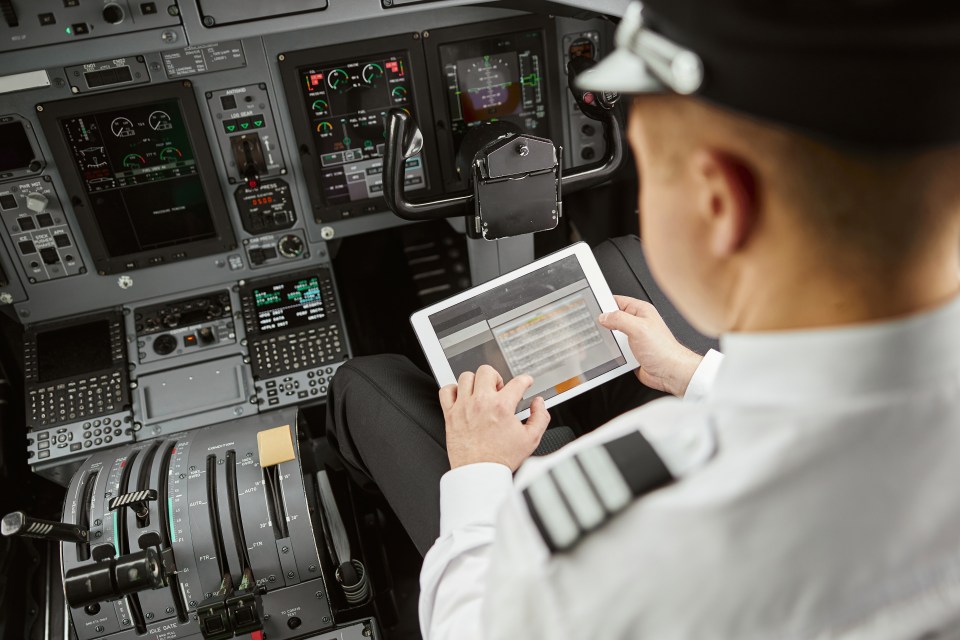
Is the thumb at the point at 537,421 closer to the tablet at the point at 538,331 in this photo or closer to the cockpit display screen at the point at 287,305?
the tablet at the point at 538,331

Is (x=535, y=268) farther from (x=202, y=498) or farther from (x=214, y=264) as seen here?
(x=214, y=264)

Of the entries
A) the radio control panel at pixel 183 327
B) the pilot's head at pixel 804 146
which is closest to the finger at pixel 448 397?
the pilot's head at pixel 804 146

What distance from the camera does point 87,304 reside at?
2336 millimetres

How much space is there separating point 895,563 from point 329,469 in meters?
1.70

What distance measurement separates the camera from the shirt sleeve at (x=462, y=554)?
3.36 feet

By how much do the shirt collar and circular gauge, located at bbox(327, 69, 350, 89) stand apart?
1839mm

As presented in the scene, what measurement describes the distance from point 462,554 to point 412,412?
1.85 feet

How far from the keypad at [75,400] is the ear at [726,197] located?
6.94 ft

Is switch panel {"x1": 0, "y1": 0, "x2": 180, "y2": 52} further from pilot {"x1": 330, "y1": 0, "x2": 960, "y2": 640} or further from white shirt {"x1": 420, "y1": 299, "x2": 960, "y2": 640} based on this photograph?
white shirt {"x1": 420, "y1": 299, "x2": 960, "y2": 640}

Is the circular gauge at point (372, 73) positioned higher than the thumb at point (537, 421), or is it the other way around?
the circular gauge at point (372, 73)

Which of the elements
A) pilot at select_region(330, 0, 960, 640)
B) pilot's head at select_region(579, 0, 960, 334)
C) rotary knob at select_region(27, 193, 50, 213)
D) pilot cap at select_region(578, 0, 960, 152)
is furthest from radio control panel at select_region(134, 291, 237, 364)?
Answer: pilot cap at select_region(578, 0, 960, 152)

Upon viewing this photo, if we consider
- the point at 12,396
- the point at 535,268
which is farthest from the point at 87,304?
the point at 535,268

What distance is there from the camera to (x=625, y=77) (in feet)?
2.25

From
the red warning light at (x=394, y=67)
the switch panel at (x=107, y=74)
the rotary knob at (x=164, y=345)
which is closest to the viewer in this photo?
the switch panel at (x=107, y=74)
